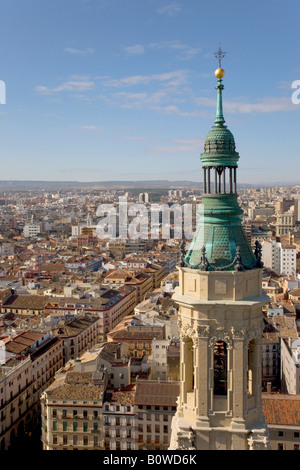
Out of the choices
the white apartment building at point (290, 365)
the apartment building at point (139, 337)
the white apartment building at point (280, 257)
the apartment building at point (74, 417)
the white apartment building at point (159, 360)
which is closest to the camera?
the apartment building at point (74, 417)

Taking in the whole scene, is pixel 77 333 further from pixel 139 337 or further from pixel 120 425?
pixel 120 425

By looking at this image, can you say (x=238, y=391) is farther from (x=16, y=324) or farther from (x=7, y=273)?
(x=7, y=273)

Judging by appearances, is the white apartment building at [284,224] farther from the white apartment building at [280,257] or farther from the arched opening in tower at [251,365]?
the arched opening in tower at [251,365]

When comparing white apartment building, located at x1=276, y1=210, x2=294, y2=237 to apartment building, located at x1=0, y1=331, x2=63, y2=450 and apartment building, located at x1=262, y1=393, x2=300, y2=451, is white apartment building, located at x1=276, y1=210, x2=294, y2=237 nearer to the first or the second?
apartment building, located at x1=0, y1=331, x2=63, y2=450

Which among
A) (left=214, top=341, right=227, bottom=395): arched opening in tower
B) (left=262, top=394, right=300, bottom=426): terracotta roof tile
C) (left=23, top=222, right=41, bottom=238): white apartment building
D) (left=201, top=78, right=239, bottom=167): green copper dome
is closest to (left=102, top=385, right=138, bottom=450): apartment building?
(left=262, top=394, right=300, bottom=426): terracotta roof tile

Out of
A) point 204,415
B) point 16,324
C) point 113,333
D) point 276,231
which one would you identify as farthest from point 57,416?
point 276,231

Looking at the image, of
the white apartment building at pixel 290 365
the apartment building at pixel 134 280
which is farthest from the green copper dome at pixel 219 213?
the apartment building at pixel 134 280

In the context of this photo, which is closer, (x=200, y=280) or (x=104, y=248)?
(x=200, y=280)
